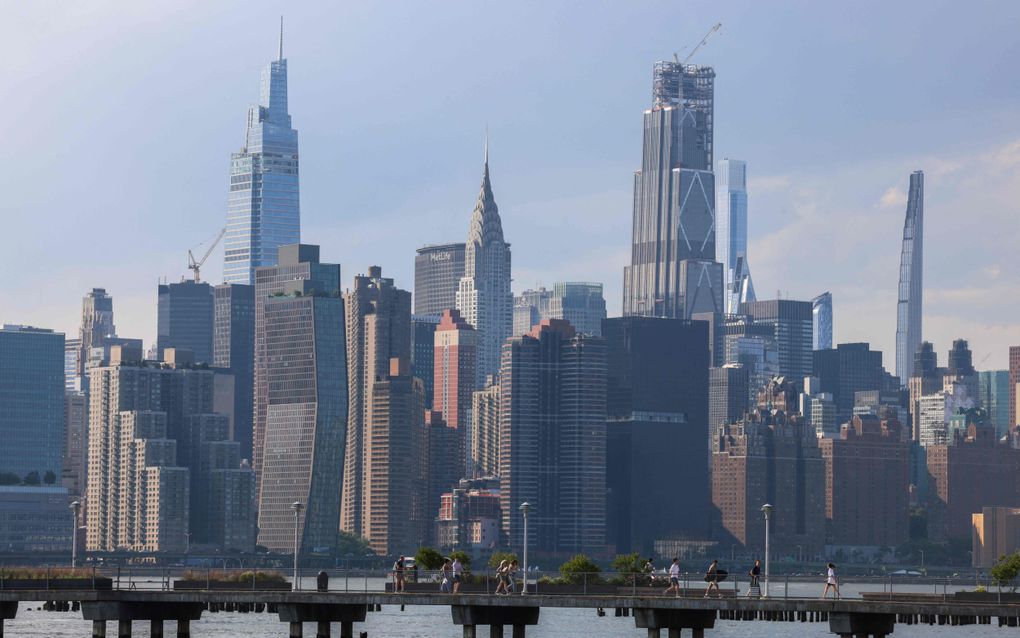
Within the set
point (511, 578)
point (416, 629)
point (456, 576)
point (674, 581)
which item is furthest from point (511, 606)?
point (416, 629)

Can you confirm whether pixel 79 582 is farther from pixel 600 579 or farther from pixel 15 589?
pixel 600 579

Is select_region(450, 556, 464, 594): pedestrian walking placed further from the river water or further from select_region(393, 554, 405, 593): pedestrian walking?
the river water

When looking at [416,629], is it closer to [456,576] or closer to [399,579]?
[456,576]

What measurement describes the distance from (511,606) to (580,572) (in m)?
16.7

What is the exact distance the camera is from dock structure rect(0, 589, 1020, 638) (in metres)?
87.5

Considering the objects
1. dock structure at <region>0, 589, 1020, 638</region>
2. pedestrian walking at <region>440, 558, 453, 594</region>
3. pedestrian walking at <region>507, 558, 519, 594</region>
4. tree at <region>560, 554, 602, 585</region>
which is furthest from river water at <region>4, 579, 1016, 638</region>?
pedestrian walking at <region>507, 558, 519, 594</region>

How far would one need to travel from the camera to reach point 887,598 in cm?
9438

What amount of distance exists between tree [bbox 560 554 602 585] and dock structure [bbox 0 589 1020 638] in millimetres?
5315

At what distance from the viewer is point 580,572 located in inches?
4363

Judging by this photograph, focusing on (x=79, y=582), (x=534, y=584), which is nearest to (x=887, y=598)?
(x=534, y=584)

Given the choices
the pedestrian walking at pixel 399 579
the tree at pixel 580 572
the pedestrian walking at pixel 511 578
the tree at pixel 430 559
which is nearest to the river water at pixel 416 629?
the tree at pixel 580 572

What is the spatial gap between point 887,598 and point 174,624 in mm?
80250

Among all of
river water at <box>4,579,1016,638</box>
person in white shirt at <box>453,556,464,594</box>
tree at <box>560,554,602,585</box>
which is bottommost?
river water at <box>4,579,1016,638</box>

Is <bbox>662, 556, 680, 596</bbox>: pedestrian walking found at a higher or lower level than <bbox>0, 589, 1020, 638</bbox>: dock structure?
higher
